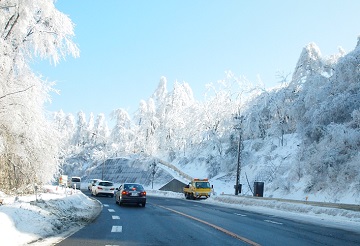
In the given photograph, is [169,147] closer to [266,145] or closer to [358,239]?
[266,145]

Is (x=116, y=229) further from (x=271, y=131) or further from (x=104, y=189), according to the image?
(x=271, y=131)

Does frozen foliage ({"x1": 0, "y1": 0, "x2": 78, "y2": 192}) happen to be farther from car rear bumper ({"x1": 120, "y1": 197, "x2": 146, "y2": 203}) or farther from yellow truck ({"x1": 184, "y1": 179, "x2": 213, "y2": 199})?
yellow truck ({"x1": 184, "y1": 179, "x2": 213, "y2": 199})

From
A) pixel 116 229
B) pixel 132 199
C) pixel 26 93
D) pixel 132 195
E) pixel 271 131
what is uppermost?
pixel 271 131

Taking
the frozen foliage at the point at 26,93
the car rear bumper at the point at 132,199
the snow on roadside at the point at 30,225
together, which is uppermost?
the frozen foliage at the point at 26,93

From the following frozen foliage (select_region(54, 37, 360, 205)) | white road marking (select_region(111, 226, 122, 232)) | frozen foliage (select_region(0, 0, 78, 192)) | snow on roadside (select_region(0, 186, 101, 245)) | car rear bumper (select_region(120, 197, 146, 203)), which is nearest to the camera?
snow on roadside (select_region(0, 186, 101, 245))

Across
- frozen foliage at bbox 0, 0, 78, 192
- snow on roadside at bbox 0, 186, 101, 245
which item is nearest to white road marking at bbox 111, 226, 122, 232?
snow on roadside at bbox 0, 186, 101, 245

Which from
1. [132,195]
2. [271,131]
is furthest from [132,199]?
[271,131]

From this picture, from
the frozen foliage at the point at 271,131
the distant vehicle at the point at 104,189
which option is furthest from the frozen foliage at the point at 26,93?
the frozen foliage at the point at 271,131

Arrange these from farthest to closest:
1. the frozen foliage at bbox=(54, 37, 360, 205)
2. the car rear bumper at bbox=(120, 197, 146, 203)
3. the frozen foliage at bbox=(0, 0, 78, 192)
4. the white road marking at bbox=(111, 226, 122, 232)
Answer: the frozen foliage at bbox=(54, 37, 360, 205) → the car rear bumper at bbox=(120, 197, 146, 203) → the frozen foliage at bbox=(0, 0, 78, 192) → the white road marking at bbox=(111, 226, 122, 232)

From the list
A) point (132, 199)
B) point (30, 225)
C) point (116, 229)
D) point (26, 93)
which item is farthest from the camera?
point (132, 199)

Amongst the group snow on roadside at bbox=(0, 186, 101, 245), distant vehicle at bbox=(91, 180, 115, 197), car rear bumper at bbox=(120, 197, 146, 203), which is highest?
distant vehicle at bbox=(91, 180, 115, 197)

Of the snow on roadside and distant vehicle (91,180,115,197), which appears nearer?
the snow on roadside

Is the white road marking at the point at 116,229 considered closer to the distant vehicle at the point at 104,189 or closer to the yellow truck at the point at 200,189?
the distant vehicle at the point at 104,189

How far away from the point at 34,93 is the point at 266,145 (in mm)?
53895
